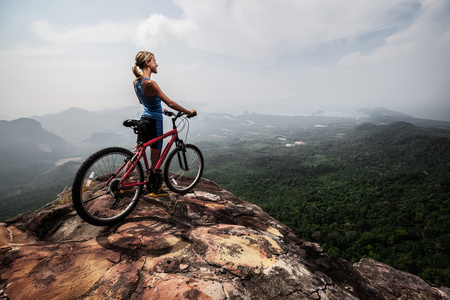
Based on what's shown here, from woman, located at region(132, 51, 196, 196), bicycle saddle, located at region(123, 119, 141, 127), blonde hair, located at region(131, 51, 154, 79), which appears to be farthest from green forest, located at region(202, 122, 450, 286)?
blonde hair, located at region(131, 51, 154, 79)

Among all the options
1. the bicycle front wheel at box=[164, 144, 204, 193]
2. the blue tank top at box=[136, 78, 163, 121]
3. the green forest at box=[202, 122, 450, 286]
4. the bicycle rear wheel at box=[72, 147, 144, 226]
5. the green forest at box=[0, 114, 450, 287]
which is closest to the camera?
the bicycle rear wheel at box=[72, 147, 144, 226]

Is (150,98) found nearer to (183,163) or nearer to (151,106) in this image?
(151,106)

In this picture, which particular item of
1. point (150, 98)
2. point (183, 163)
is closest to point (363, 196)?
point (183, 163)

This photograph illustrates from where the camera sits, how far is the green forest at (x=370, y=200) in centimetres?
3716

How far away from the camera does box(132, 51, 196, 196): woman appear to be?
3.64 m

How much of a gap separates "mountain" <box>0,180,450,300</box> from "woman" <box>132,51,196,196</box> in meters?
1.75

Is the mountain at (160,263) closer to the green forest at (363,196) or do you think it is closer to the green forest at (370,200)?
the green forest at (363,196)

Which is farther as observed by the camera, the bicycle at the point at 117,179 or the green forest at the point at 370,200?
the green forest at the point at 370,200

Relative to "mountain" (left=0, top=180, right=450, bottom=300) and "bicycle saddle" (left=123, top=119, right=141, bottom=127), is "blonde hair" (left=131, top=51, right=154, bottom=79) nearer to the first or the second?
"bicycle saddle" (left=123, top=119, right=141, bottom=127)

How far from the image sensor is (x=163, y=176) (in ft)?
15.5

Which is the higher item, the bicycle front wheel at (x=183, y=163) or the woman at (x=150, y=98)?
the woman at (x=150, y=98)

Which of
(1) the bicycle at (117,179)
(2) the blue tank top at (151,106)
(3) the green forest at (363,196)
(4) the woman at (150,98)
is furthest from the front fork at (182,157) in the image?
(3) the green forest at (363,196)

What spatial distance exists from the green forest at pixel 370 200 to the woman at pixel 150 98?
147 ft

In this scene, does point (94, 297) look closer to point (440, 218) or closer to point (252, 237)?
point (252, 237)
